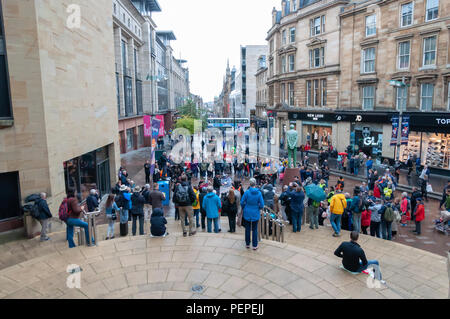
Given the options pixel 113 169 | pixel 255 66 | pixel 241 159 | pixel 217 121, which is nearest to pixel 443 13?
pixel 241 159

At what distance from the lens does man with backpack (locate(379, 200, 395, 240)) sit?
10.8 metres

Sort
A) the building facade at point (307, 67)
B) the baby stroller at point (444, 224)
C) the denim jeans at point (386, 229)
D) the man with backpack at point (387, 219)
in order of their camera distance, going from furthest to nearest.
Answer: the building facade at point (307, 67) → the baby stroller at point (444, 224) → the denim jeans at point (386, 229) → the man with backpack at point (387, 219)

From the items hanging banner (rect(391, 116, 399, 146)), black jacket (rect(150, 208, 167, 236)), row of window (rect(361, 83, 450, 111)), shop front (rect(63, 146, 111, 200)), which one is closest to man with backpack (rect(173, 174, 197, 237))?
black jacket (rect(150, 208, 167, 236))

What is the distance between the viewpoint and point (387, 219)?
1079 cm

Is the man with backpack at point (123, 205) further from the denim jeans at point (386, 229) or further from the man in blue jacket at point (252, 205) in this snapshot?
the denim jeans at point (386, 229)

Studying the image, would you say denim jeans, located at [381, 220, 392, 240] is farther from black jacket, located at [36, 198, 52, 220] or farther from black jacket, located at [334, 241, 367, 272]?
black jacket, located at [36, 198, 52, 220]

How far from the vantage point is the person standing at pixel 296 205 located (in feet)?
35.4

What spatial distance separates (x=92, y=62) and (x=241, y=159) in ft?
40.8

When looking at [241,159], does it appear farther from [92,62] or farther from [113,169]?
[92,62]

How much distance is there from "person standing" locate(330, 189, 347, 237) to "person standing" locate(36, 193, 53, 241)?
921 cm

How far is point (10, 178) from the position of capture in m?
11.3

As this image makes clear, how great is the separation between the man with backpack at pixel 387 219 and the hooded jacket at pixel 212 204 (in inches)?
216

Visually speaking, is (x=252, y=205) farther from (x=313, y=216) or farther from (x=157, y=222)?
(x=313, y=216)

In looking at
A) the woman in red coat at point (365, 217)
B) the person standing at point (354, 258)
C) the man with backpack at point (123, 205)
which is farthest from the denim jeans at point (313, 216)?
the man with backpack at point (123, 205)
